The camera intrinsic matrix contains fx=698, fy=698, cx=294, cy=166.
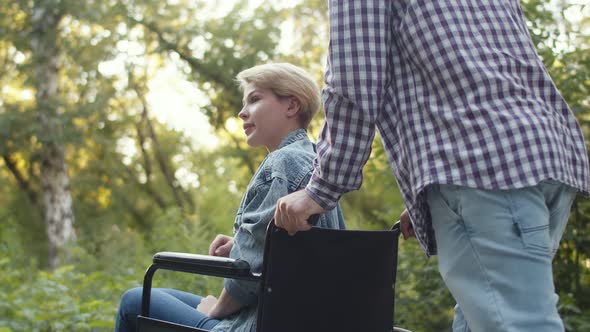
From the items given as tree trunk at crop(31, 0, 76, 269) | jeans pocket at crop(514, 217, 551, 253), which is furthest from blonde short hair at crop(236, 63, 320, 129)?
tree trunk at crop(31, 0, 76, 269)

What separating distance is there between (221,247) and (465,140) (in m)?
1.15

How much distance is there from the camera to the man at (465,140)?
1.30 metres

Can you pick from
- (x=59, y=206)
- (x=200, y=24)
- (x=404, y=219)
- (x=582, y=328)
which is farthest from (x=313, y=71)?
(x=404, y=219)

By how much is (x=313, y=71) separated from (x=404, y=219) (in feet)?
34.5

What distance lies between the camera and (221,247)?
2297 millimetres

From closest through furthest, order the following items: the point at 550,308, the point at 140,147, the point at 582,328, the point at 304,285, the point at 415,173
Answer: the point at 550,308, the point at 415,173, the point at 304,285, the point at 582,328, the point at 140,147

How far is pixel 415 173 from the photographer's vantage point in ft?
4.59

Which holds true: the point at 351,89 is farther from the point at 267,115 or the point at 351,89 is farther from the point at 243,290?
the point at 267,115

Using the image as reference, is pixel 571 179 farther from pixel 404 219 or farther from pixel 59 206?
pixel 59 206

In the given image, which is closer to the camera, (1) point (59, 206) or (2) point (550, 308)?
(2) point (550, 308)

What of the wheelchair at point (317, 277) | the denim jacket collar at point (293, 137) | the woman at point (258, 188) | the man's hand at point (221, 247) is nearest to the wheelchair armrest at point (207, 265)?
the wheelchair at point (317, 277)

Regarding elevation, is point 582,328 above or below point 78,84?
below

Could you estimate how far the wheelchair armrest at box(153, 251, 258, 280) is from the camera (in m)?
1.74

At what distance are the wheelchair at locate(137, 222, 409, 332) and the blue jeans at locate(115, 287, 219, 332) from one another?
0.30ft
